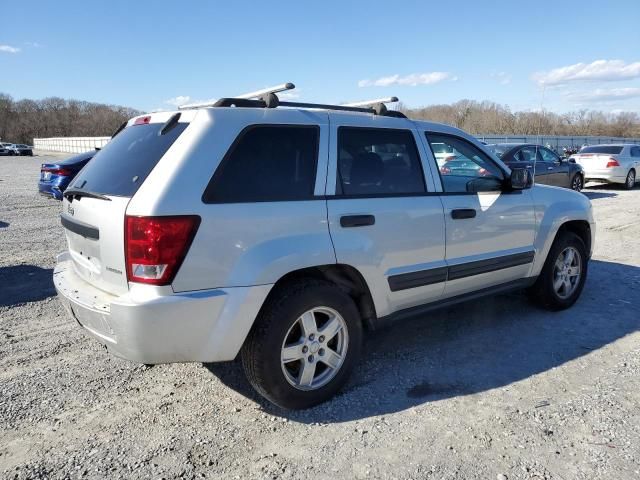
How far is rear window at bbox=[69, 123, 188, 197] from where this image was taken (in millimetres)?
2941

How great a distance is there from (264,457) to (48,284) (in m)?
4.15

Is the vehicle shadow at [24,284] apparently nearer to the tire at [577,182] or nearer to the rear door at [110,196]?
the rear door at [110,196]

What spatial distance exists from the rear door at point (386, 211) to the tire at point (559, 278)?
154cm

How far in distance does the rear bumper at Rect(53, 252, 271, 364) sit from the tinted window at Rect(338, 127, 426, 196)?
1.02 meters

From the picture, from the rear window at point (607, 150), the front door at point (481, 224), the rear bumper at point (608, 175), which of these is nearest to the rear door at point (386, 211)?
the front door at point (481, 224)

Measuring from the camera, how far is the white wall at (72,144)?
55.0 meters

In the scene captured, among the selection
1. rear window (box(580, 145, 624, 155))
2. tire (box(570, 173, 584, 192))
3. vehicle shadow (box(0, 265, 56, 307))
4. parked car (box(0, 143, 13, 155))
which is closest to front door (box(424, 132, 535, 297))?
vehicle shadow (box(0, 265, 56, 307))

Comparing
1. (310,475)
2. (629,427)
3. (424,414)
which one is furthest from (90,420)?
(629,427)

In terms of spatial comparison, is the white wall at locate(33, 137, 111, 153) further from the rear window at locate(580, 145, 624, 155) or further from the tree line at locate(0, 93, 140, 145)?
the rear window at locate(580, 145, 624, 155)

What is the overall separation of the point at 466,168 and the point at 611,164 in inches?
610

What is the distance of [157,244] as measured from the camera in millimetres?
2699

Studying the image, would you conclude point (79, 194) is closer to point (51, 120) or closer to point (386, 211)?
point (386, 211)

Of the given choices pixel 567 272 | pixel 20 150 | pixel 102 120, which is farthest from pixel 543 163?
pixel 102 120

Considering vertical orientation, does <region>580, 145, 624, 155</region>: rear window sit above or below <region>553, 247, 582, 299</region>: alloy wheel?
above
